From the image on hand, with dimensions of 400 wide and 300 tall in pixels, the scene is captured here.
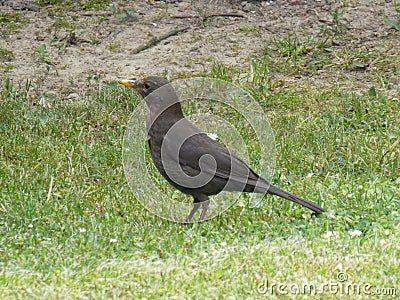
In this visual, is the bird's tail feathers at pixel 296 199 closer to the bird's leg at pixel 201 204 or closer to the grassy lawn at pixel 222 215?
the grassy lawn at pixel 222 215

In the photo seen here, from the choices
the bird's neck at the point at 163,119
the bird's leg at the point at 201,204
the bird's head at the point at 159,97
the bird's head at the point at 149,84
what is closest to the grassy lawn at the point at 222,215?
the bird's leg at the point at 201,204

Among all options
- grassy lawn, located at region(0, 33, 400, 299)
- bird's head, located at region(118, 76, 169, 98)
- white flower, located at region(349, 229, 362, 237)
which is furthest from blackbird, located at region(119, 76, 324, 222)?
white flower, located at region(349, 229, 362, 237)

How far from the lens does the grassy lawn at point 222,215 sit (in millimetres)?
4930

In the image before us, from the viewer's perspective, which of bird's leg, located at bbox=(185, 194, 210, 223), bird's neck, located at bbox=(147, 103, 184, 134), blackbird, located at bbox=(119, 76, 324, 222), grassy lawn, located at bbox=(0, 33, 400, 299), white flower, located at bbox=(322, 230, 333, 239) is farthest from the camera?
bird's leg, located at bbox=(185, 194, 210, 223)

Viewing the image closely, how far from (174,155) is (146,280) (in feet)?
3.86

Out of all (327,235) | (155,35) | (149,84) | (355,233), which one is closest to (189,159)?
(149,84)

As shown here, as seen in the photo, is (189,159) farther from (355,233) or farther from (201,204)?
(355,233)

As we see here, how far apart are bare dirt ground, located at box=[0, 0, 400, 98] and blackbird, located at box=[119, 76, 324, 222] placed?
265cm

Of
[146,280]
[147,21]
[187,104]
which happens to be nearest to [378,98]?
[187,104]

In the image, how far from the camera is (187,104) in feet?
27.4

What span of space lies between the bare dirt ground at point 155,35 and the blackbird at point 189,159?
2647 millimetres

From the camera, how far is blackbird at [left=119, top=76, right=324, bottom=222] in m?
5.85

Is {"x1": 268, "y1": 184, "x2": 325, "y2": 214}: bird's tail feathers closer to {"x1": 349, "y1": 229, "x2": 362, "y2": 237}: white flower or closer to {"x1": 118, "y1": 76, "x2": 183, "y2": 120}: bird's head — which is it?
{"x1": 349, "y1": 229, "x2": 362, "y2": 237}: white flower

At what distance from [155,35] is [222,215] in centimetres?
399
